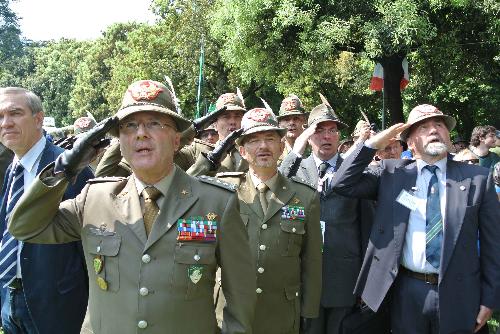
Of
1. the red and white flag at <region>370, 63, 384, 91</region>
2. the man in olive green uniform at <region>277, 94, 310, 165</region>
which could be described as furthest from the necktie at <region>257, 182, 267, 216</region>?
the red and white flag at <region>370, 63, 384, 91</region>

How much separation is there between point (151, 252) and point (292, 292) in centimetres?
155

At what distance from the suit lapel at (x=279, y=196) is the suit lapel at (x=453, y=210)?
1.09m

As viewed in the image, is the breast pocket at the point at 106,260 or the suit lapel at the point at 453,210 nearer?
the breast pocket at the point at 106,260

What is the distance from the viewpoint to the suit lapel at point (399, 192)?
3.79m

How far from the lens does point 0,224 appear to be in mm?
3568

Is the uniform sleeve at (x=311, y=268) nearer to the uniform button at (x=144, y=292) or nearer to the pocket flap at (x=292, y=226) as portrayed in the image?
the pocket flap at (x=292, y=226)

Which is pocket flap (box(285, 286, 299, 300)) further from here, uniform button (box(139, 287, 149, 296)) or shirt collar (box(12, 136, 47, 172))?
shirt collar (box(12, 136, 47, 172))

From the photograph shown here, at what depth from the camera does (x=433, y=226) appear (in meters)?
3.73

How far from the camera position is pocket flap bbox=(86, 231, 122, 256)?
247 cm

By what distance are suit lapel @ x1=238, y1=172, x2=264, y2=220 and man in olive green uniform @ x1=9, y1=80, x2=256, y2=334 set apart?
113 centimetres

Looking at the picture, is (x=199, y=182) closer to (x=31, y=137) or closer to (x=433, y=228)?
(x=31, y=137)

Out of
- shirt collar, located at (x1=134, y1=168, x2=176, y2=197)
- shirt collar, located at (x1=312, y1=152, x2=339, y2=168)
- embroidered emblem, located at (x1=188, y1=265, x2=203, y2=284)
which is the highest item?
shirt collar, located at (x1=312, y1=152, x2=339, y2=168)

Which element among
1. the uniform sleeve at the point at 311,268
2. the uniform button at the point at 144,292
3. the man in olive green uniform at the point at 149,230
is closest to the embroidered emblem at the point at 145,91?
the man in olive green uniform at the point at 149,230

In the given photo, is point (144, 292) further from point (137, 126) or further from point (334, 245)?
point (334, 245)
